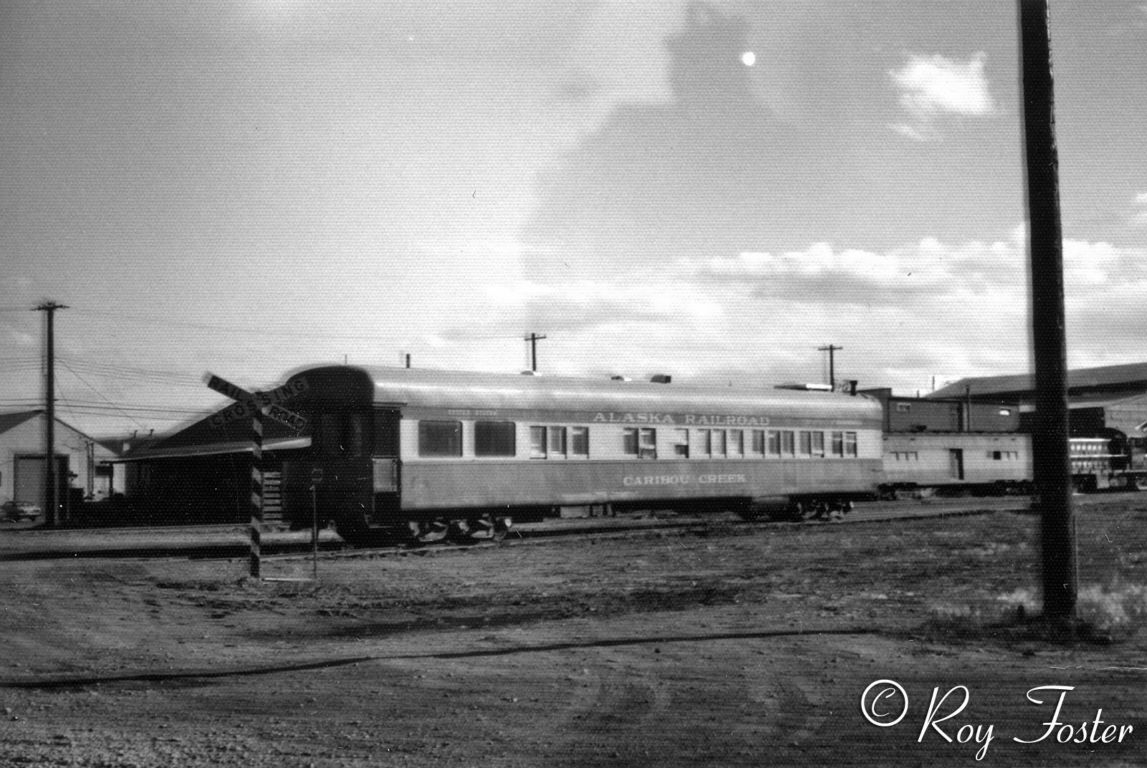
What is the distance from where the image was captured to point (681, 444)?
2339 centimetres

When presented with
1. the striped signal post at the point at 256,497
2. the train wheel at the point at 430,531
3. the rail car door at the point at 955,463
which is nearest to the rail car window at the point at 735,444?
the train wheel at the point at 430,531

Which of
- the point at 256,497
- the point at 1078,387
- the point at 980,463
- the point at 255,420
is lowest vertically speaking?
the point at 980,463

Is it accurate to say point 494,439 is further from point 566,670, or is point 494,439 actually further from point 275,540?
point 566,670

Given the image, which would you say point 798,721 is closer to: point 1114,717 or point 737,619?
point 1114,717

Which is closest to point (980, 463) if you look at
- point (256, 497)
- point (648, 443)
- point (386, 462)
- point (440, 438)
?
point (648, 443)

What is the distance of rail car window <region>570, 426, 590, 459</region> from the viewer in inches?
839

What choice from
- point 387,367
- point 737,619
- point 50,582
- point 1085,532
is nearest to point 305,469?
point 387,367

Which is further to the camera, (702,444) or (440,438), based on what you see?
(702,444)

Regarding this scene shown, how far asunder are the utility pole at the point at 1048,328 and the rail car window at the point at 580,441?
12113 mm

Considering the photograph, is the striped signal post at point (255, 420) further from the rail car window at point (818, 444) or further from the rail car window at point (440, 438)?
the rail car window at point (818, 444)

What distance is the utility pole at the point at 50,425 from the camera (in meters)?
36.8

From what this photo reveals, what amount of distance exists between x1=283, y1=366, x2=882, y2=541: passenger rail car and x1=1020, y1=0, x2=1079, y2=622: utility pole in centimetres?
1105

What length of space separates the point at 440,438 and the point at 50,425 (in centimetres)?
2581

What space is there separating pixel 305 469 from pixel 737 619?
1048cm
